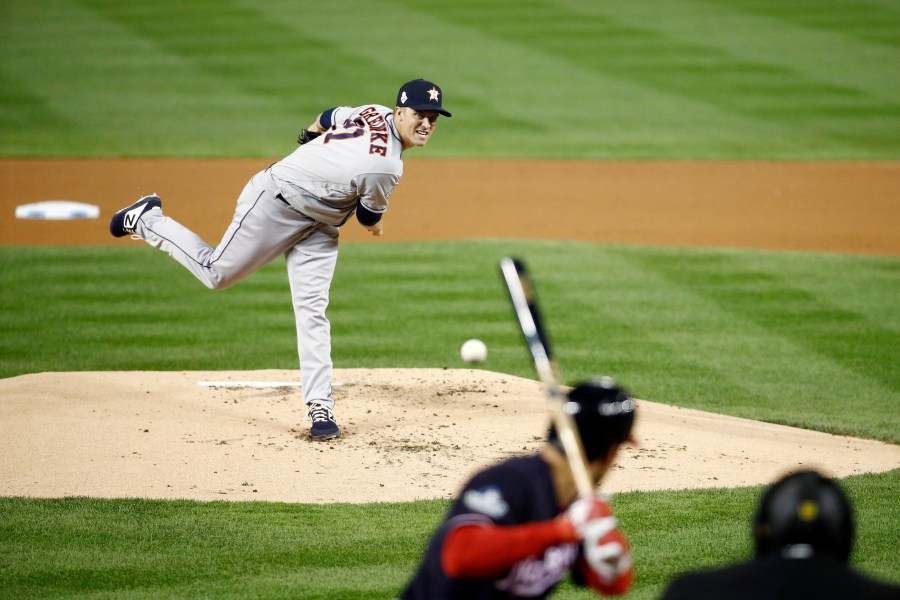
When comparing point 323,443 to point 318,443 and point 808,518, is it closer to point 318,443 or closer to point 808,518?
point 318,443

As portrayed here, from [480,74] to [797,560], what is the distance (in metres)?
24.7

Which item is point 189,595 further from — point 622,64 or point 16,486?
point 622,64

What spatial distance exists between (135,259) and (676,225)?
7.06 metres

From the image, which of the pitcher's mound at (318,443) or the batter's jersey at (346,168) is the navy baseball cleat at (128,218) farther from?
the pitcher's mound at (318,443)

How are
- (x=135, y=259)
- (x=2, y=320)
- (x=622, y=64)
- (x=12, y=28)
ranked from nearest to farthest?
(x=2, y=320) → (x=135, y=259) → (x=622, y=64) → (x=12, y=28)

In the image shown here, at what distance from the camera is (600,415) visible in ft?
10.6

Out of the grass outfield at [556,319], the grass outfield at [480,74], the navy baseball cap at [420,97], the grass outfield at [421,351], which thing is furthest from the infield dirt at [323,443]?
the grass outfield at [480,74]

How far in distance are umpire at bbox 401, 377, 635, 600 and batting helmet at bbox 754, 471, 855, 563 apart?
39 cm

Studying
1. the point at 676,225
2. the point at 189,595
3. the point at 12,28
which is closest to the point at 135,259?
the point at 676,225

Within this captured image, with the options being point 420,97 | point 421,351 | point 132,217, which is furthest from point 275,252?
point 421,351

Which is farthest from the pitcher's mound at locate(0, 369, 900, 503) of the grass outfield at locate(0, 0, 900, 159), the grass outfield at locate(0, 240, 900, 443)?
the grass outfield at locate(0, 0, 900, 159)

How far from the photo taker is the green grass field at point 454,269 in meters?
5.77

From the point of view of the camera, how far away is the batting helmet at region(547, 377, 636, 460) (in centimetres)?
322

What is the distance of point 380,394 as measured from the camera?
849 centimetres
